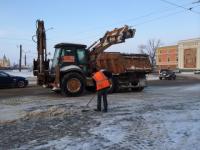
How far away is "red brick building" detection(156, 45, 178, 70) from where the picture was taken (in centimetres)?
13455

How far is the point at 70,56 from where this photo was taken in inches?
754

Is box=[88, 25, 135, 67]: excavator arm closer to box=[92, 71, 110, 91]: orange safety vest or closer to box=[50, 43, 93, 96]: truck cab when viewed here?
box=[50, 43, 93, 96]: truck cab

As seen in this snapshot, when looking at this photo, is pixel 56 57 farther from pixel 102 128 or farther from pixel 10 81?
pixel 102 128

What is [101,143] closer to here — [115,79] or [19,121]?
[19,121]

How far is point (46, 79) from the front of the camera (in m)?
19.6

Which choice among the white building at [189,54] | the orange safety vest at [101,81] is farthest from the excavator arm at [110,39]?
the white building at [189,54]

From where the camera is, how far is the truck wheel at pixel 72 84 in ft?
59.7

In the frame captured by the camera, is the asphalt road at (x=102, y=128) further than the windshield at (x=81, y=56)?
No

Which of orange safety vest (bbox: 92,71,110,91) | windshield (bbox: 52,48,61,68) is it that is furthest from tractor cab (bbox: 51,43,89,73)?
orange safety vest (bbox: 92,71,110,91)

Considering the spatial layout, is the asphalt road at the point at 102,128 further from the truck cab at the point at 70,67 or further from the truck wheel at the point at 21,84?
the truck wheel at the point at 21,84

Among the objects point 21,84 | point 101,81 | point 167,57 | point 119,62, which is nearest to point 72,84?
point 119,62

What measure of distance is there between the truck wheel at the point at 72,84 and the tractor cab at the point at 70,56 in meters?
0.91

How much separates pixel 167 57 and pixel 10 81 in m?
118

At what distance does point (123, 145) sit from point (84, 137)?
3.75 feet
